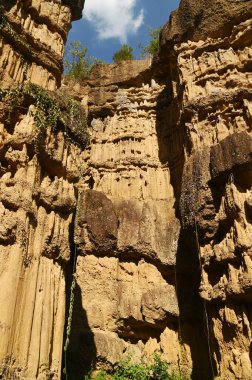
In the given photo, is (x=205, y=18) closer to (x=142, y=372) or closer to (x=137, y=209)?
(x=137, y=209)

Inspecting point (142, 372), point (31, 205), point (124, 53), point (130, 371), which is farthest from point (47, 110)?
point (124, 53)

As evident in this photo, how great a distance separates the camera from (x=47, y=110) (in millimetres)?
8172

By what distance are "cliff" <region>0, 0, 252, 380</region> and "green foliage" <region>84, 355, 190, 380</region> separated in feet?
0.97

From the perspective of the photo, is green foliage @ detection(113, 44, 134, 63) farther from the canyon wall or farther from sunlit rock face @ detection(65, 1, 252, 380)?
the canyon wall

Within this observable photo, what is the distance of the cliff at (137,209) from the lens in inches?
277

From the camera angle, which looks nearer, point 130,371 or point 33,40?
point 33,40

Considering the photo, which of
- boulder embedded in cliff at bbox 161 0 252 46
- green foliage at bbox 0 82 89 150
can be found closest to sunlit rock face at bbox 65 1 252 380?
boulder embedded in cliff at bbox 161 0 252 46

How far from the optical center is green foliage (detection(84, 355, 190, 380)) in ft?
37.6

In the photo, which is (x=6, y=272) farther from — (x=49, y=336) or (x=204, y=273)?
(x=204, y=273)

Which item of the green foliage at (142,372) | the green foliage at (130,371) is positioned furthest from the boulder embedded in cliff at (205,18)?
the green foliage at (130,371)

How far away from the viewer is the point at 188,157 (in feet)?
43.6

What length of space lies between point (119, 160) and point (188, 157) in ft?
14.2

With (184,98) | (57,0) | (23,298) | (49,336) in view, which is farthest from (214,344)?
(57,0)

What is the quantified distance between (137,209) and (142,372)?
19.5ft
